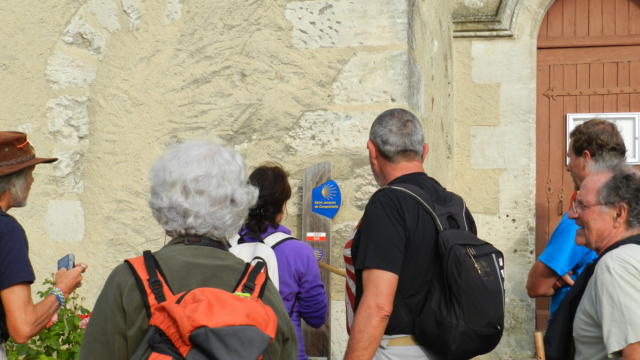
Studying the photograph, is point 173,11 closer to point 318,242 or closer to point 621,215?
point 318,242

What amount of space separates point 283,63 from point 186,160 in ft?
6.97

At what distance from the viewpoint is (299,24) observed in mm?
3588

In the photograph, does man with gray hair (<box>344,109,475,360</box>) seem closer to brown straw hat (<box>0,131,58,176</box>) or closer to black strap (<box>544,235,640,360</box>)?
black strap (<box>544,235,640,360</box>)

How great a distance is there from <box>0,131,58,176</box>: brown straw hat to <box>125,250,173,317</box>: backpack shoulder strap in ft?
3.52

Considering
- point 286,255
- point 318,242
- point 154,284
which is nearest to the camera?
point 154,284

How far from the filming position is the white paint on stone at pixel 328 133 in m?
3.50

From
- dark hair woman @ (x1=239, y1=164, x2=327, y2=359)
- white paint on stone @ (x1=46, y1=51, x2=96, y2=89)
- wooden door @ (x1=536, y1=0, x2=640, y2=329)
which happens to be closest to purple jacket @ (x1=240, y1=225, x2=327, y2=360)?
dark hair woman @ (x1=239, y1=164, x2=327, y2=359)

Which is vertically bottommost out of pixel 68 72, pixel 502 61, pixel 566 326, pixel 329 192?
pixel 566 326

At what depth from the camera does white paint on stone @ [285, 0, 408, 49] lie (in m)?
3.48

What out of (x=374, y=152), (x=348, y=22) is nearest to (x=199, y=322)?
(x=374, y=152)

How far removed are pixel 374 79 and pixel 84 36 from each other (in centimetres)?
167

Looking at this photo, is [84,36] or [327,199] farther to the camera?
[84,36]

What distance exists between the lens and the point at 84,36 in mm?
3822

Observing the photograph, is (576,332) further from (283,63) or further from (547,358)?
(283,63)
